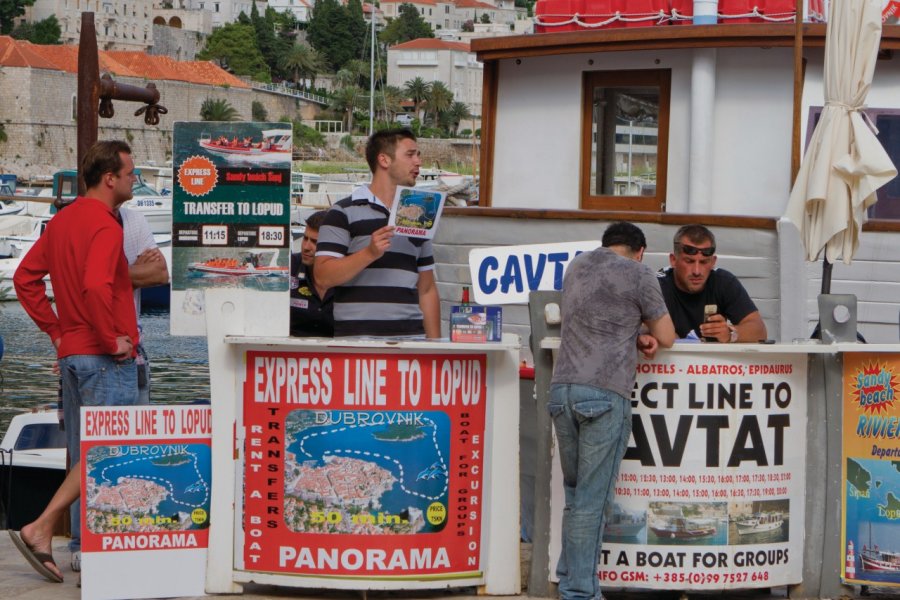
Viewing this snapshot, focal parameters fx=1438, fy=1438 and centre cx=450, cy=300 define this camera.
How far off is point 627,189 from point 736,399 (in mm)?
5233

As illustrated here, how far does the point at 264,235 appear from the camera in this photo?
20.0 feet

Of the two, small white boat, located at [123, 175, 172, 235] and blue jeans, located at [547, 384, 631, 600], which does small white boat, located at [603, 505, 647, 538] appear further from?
small white boat, located at [123, 175, 172, 235]

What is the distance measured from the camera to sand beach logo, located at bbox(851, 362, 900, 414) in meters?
5.64

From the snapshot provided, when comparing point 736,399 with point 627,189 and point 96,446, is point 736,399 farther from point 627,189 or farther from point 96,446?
point 627,189

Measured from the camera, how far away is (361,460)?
5477 millimetres

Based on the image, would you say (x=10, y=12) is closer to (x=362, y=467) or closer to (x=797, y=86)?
(x=797, y=86)

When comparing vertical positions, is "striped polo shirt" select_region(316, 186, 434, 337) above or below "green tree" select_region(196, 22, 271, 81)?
below

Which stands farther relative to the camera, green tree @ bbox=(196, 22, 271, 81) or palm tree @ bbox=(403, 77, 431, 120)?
green tree @ bbox=(196, 22, 271, 81)

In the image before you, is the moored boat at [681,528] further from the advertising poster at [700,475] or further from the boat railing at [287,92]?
the boat railing at [287,92]

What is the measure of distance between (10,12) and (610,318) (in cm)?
15893

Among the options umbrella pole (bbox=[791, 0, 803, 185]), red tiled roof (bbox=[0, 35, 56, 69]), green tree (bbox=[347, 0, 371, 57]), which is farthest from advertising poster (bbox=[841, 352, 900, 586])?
green tree (bbox=[347, 0, 371, 57])

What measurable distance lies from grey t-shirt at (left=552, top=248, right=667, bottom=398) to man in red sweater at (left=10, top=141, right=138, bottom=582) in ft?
6.25

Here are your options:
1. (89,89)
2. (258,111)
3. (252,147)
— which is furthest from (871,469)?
(258,111)

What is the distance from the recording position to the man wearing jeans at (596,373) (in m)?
5.27
